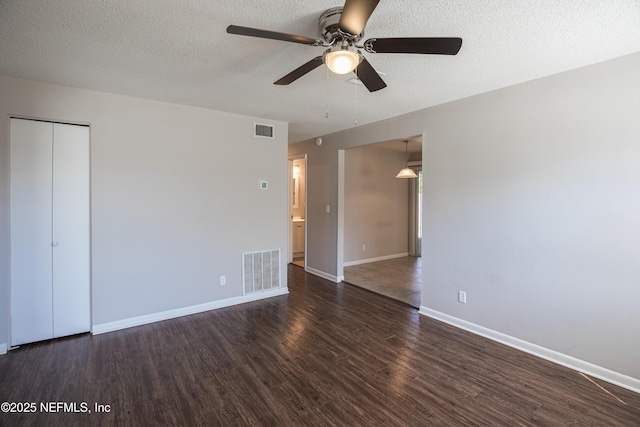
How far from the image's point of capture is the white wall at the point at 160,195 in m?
3.00

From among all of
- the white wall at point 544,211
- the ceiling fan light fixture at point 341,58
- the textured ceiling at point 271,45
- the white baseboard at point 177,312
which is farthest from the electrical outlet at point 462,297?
the ceiling fan light fixture at point 341,58

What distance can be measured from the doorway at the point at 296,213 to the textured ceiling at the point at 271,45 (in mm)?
3757

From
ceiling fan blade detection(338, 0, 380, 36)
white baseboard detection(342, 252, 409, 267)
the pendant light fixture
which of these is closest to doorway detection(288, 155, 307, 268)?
white baseboard detection(342, 252, 409, 267)

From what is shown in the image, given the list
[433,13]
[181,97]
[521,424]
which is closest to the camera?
[433,13]

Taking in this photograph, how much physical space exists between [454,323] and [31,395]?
382 cm

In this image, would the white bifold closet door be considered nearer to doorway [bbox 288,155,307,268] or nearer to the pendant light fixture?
doorway [bbox 288,155,307,268]

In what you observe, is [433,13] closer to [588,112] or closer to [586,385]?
[588,112]

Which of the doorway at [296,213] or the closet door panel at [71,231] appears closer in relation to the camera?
the closet door panel at [71,231]

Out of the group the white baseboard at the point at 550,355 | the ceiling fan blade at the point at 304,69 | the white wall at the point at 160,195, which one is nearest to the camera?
the ceiling fan blade at the point at 304,69

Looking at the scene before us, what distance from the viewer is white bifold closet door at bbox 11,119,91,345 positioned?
2834 mm

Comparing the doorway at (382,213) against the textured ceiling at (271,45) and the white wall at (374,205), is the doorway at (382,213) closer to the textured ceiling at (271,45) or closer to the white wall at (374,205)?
the white wall at (374,205)

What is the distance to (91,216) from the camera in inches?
123

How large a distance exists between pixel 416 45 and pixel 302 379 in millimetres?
2451

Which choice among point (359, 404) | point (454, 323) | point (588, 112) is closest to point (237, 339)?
point (359, 404)
